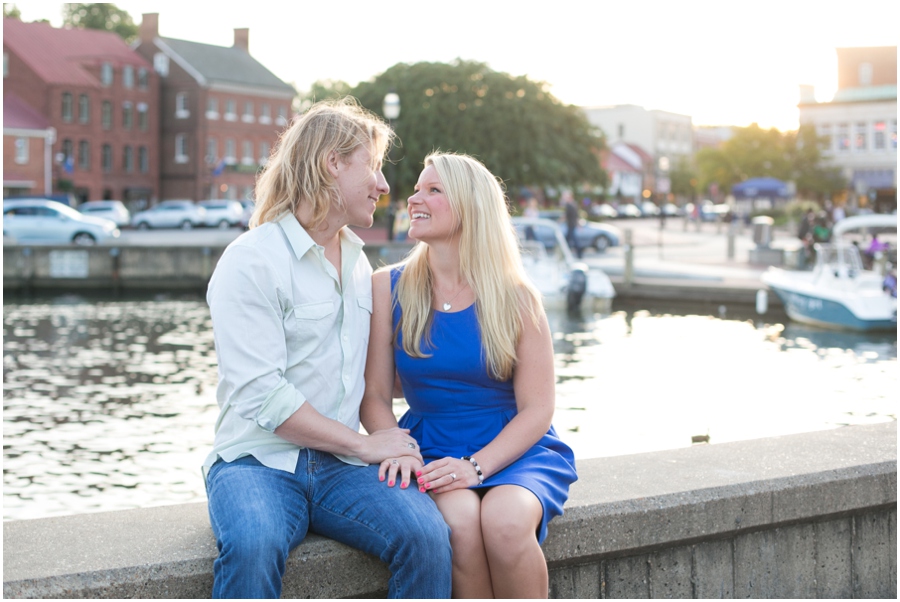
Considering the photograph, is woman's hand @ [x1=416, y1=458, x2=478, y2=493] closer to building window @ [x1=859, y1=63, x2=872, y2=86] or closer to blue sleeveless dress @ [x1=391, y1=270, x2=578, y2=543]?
blue sleeveless dress @ [x1=391, y1=270, x2=578, y2=543]

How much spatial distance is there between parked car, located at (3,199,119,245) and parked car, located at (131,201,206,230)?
1567cm

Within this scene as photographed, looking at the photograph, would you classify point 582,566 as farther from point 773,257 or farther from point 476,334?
point 773,257

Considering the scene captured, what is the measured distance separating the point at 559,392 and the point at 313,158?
30.9 feet

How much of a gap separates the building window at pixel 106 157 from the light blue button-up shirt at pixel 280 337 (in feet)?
Answer: 206

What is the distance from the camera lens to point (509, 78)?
44375mm

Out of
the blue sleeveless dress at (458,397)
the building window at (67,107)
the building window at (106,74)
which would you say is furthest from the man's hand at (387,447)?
the building window at (106,74)

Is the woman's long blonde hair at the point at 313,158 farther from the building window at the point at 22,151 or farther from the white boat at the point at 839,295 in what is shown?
the building window at the point at 22,151

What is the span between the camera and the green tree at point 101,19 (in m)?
76.4

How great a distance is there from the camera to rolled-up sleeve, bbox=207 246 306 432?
3.09 metres

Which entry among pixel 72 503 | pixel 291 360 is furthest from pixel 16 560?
pixel 72 503

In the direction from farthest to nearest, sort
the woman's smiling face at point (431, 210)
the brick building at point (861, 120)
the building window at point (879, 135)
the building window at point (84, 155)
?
1. the building window at point (879, 135)
2. the brick building at point (861, 120)
3. the building window at point (84, 155)
4. the woman's smiling face at point (431, 210)

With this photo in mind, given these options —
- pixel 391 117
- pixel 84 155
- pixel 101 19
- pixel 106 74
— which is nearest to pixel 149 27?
pixel 106 74

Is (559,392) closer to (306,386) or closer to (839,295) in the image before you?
(839,295)

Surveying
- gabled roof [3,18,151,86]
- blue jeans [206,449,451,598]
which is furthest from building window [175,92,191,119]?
blue jeans [206,449,451,598]
